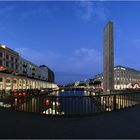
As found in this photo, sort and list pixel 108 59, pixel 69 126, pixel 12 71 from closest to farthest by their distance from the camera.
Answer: pixel 69 126 → pixel 108 59 → pixel 12 71

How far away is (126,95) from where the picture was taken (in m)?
15.0

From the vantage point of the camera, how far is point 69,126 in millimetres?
9281

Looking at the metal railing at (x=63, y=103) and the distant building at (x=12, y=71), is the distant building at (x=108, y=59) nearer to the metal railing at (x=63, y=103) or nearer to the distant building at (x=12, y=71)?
the metal railing at (x=63, y=103)

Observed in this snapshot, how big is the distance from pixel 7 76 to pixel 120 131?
71.6 meters

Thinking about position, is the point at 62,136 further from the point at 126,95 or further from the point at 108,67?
the point at 108,67

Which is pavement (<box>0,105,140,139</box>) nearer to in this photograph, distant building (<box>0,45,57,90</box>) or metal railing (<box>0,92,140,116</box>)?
metal railing (<box>0,92,140,116</box>)

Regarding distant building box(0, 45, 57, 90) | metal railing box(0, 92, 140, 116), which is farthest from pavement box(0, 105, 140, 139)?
distant building box(0, 45, 57, 90)

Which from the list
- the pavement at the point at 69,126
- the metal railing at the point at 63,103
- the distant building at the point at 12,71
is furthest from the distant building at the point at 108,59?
the distant building at the point at 12,71

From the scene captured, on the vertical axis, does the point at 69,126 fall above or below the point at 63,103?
below

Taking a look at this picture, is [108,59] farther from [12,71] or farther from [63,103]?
[12,71]

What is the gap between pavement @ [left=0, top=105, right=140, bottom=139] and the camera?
314 inches

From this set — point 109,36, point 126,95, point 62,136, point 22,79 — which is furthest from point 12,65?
point 62,136

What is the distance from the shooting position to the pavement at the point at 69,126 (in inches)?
314

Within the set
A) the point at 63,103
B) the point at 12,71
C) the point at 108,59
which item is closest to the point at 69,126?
the point at 63,103
